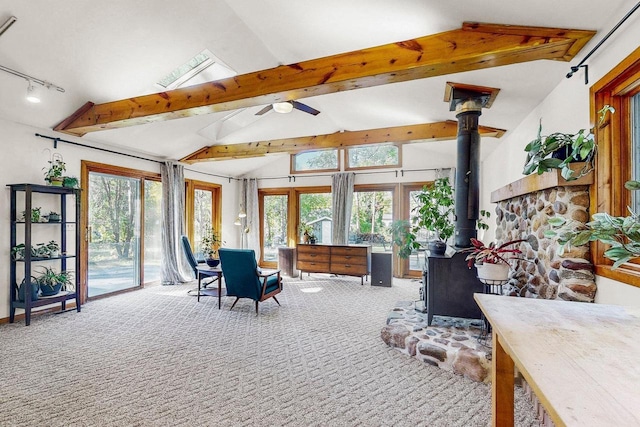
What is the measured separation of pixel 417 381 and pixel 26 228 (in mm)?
4420

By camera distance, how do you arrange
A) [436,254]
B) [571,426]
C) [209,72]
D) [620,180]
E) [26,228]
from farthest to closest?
1. [209,72]
2. [26,228]
3. [436,254]
4. [620,180]
5. [571,426]

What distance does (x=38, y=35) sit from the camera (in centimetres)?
279

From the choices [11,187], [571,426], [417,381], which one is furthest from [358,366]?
[11,187]

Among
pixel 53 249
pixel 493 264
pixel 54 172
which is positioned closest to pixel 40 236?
pixel 53 249

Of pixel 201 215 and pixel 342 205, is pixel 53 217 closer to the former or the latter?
pixel 201 215

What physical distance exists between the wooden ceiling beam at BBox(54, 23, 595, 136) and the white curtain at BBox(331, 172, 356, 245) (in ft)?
11.8

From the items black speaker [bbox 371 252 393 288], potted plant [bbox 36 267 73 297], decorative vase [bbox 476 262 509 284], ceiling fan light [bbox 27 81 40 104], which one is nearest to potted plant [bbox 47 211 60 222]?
potted plant [bbox 36 267 73 297]

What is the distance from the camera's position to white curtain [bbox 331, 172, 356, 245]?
653cm

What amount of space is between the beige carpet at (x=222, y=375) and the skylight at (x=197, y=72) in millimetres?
3003

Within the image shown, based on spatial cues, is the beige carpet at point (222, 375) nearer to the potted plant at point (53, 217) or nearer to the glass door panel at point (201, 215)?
the potted plant at point (53, 217)

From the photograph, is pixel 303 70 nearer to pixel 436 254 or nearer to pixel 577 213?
pixel 436 254

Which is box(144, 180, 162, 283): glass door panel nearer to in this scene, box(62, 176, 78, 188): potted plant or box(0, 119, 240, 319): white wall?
box(0, 119, 240, 319): white wall

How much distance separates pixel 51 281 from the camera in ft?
12.6

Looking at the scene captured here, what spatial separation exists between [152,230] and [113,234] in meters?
0.77
